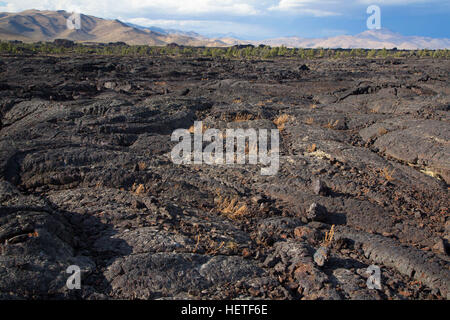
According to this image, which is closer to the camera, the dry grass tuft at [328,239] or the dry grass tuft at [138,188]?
the dry grass tuft at [328,239]

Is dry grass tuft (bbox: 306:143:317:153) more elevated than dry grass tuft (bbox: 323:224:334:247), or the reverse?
dry grass tuft (bbox: 306:143:317:153)

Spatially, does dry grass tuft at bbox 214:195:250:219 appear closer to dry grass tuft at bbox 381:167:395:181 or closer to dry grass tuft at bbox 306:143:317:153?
dry grass tuft at bbox 306:143:317:153

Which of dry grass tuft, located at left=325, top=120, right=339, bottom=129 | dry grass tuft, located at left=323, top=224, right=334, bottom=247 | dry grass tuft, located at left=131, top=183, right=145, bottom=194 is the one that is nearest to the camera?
dry grass tuft, located at left=323, top=224, right=334, bottom=247

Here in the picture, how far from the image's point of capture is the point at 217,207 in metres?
6.59

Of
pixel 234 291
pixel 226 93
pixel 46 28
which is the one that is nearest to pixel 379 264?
pixel 234 291

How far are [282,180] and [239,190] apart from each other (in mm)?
1147

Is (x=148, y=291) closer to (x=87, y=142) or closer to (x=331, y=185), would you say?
(x=331, y=185)

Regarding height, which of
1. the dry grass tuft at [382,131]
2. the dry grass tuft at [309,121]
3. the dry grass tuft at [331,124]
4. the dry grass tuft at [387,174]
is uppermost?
the dry grass tuft at [309,121]

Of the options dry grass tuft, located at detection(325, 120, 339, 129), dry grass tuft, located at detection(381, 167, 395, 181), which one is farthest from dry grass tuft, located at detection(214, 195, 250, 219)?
dry grass tuft, located at detection(325, 120, 339, 129)

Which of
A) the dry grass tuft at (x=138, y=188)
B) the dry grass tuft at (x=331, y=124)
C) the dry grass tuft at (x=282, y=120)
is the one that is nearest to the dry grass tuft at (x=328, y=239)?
the dry grass tuft at (x=138, y=188)

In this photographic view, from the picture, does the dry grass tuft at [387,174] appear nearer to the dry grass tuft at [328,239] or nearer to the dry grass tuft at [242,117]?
the dry grass tuft at [328,239]

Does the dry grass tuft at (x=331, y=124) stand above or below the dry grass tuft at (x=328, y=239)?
above

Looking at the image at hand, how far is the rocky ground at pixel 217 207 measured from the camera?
4227mm

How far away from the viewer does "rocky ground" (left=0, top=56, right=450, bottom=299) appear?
4227 millimetres
